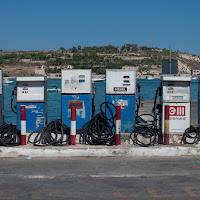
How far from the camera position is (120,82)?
11.4 m

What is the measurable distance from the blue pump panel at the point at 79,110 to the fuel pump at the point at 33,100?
560 mm

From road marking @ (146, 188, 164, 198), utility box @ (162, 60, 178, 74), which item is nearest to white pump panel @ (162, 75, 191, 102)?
utility box @ (162, 60, 178, 74)

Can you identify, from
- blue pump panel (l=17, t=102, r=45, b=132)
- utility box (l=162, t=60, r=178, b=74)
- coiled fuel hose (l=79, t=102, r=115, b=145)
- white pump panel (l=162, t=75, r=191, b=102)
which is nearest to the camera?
coiled fuel hose (l=79, t=102, r=115, b=145)

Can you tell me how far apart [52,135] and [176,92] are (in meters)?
3.44

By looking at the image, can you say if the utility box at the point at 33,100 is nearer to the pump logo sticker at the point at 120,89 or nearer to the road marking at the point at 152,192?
the pump logo sticker at the point at 120,89

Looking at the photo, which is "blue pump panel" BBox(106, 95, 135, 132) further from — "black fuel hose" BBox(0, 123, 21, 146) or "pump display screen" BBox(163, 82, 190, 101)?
"black fuel hose" BBox(0, 123, 21, 146)

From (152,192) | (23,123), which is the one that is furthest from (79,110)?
(152,192)

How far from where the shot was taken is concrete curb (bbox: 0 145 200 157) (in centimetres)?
977

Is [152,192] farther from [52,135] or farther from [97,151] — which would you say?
[52,135]

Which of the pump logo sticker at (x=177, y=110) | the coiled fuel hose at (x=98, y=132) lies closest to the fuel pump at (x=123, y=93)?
the coiled fuel hose at (x=98, y=132)

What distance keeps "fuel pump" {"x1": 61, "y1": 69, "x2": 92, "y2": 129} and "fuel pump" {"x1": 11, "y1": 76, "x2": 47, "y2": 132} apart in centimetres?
56

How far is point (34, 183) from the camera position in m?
7.48

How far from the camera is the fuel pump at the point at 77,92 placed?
37.6ft

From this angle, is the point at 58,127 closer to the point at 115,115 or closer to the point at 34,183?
the point at 115,115
